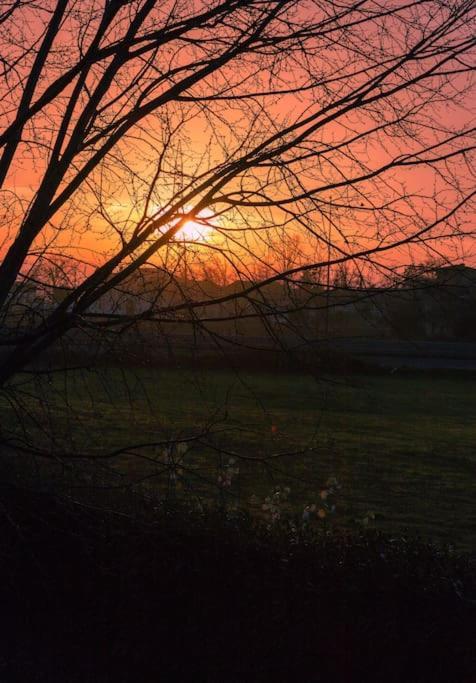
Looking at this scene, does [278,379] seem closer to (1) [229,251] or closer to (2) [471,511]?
(2) [471,511]

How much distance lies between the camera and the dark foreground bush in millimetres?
4805

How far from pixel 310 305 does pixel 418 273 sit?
1.71ft

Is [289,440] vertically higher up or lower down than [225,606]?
higher up

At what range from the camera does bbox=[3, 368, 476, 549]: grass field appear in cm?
437

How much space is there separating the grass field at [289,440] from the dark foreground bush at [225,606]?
538 mm

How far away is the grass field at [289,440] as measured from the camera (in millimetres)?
4367

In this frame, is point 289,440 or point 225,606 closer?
point 225,606

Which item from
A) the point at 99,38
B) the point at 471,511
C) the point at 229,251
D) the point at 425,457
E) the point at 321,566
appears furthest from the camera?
the point at 425,457

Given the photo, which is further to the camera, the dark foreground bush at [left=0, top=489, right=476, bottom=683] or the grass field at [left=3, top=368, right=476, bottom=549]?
the dark foreground bush at [left=0, top=489, right=476, bottom=683]

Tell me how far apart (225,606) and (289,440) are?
131 inches

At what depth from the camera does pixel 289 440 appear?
27.5 ft

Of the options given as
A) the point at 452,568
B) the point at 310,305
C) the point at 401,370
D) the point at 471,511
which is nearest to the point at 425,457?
the point at 471,511

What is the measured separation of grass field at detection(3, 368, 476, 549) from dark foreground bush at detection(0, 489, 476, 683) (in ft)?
1.76

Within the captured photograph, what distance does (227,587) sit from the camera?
5242 mm
